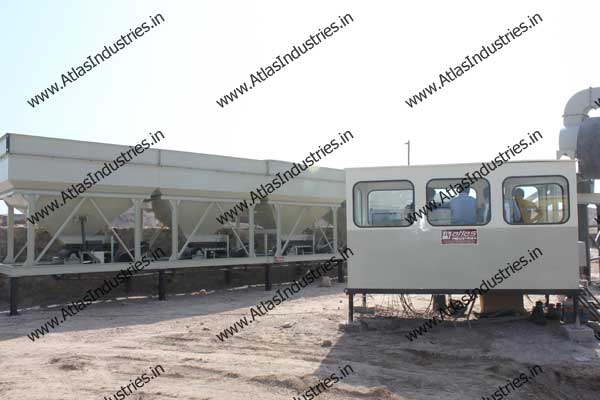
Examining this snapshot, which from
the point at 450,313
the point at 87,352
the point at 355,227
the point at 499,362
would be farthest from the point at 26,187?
the point at 499,362

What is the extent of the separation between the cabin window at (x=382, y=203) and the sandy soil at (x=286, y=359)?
1.74 meters

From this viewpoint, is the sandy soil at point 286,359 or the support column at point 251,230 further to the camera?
the support column at point 251,230

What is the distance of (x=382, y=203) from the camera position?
870 centimetres

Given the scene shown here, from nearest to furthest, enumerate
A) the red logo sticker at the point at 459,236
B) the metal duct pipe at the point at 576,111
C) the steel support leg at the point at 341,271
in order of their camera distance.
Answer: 1. the red logo sticker at the point at 459,236
2. the metal duct pipe at the point at 576,111
3. the steel support leg at the point at 341,271

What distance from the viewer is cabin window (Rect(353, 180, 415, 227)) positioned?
8.56 metres

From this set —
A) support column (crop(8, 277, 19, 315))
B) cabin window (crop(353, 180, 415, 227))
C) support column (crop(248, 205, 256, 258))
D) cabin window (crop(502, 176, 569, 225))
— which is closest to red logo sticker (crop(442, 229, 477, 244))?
cabin window (crop(502, 176, 569, 225))

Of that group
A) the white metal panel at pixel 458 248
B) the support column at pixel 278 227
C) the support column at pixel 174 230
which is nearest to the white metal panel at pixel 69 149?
the support column at pixel 174 230

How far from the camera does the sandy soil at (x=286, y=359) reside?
5883mm

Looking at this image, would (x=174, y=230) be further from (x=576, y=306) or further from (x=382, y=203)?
(x=576, y=306)

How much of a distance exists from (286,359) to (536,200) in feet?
14.7

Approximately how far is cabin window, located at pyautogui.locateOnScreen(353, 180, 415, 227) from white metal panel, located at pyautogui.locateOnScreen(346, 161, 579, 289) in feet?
0.32

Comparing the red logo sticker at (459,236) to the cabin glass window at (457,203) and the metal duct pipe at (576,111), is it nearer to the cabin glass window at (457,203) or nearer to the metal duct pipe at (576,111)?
the cabin glass window at (457,203)

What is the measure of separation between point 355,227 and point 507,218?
233cm

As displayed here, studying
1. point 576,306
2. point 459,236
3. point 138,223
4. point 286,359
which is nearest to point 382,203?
point 459,236
